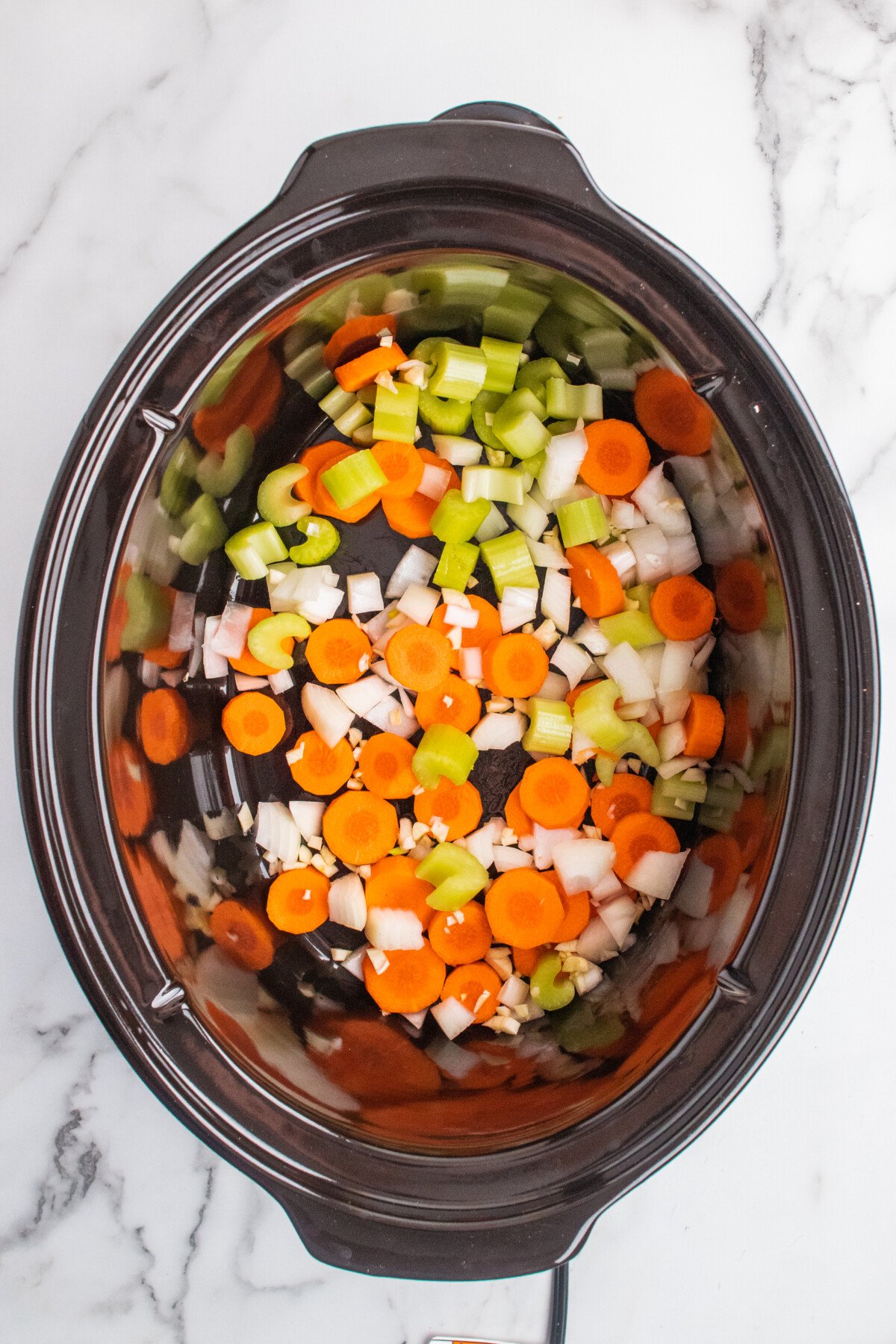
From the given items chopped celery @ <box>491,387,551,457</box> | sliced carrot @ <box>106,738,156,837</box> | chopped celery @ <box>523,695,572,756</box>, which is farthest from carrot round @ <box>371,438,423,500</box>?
sliced carrot @ <box>106,738,156,837</box>

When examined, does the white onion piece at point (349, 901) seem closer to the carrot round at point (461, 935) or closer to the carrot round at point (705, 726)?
the carrot round at point (461, 935)

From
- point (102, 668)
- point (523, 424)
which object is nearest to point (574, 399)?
point (523, 424)

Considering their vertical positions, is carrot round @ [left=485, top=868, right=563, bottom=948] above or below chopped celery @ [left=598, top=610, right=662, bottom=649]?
below

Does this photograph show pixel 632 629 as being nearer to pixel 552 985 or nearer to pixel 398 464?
pixel 398 464

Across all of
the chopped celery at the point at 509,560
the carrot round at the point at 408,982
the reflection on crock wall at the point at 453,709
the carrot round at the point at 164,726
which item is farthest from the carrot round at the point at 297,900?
the chopped celery at the point at 509,560

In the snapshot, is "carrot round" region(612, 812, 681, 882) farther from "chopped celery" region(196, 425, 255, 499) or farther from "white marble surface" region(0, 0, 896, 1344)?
"chopped celery" region(196, 425, 255, 499)

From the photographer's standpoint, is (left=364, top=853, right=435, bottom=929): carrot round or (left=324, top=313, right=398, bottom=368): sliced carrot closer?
(left=324, top=313, right=398, bottom=368): sliced carrot
